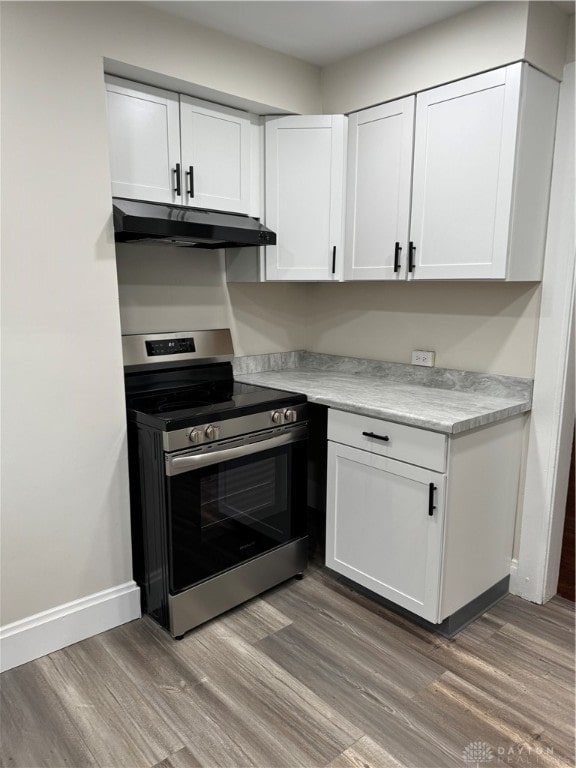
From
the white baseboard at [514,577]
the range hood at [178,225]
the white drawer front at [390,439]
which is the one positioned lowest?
the white baseboard at [514,577]

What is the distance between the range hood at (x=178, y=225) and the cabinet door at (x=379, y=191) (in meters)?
0.44

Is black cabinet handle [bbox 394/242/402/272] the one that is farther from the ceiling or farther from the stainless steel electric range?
the ceiling

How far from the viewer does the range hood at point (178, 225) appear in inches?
80.2

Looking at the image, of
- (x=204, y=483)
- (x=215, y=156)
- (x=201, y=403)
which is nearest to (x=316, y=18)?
(x=215, y=156)

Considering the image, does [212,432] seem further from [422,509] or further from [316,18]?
[316,18]

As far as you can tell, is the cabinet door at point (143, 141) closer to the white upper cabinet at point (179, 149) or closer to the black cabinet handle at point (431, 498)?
the white upper cabinet at point (179, 149)

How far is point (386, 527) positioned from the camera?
87.7 inches

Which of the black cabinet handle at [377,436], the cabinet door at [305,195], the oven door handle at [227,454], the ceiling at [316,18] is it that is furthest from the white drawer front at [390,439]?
the ceiling at [316,18]

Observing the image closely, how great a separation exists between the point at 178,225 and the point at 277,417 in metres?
0.90

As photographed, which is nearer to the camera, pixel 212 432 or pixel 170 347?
pixel 212 432

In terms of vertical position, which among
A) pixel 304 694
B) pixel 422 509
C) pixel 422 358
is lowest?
pixel 304 694

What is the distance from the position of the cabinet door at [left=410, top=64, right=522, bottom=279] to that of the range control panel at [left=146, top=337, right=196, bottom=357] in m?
1.14

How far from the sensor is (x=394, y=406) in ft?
7.15

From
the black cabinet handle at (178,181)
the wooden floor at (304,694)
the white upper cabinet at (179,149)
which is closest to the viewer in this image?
the wooden floor at (304,694)
